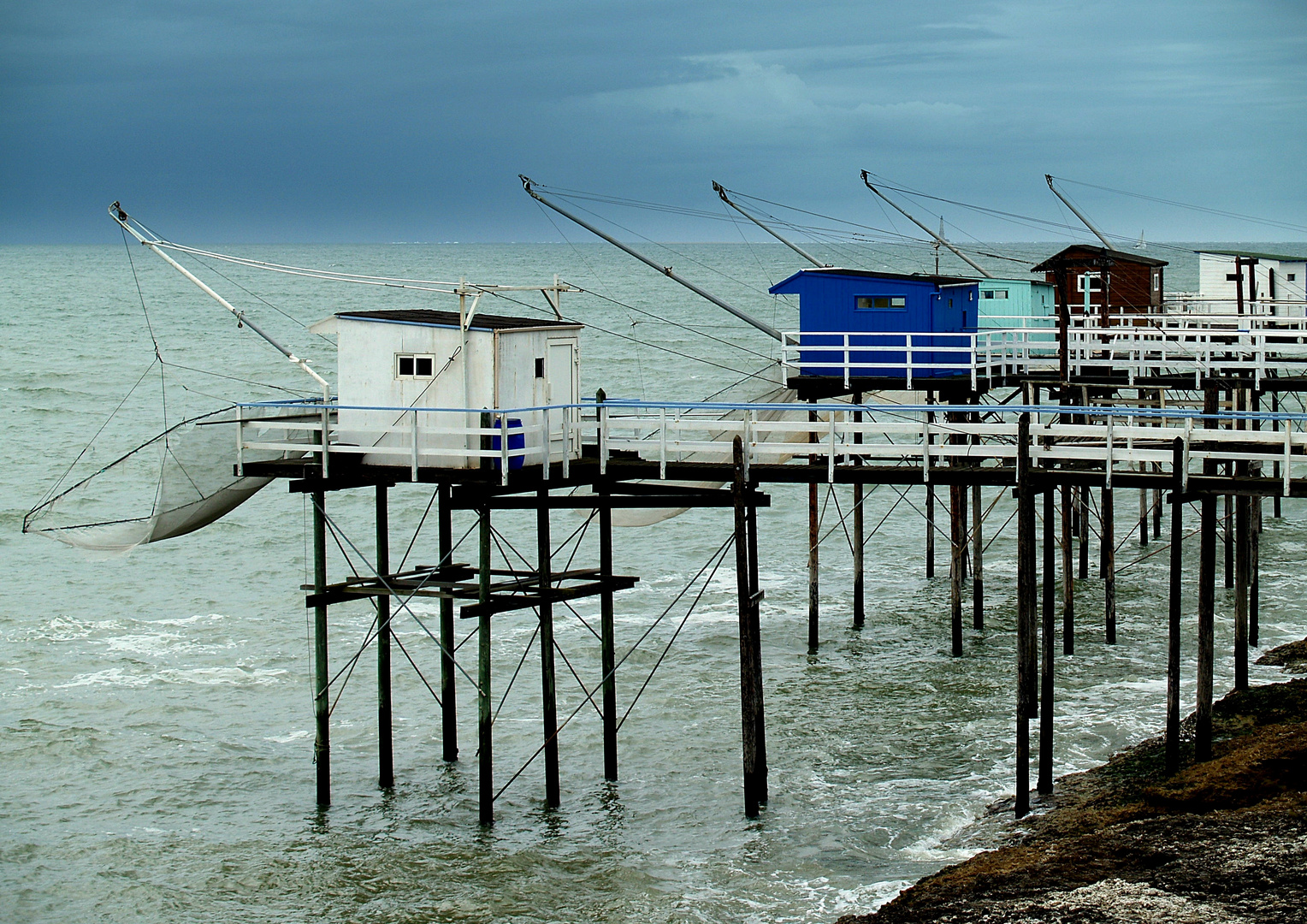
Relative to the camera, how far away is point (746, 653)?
19719mm

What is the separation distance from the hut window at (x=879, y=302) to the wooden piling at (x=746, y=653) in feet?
41.8

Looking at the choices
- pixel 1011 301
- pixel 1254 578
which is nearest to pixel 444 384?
pixel 1254 578

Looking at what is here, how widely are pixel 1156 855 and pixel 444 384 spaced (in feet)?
36.2

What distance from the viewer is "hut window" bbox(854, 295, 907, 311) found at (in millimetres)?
31531

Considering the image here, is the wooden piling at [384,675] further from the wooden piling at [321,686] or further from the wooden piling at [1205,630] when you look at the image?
the wooden piling at [1205,630]

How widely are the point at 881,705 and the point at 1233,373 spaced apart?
Result: 42.0ft

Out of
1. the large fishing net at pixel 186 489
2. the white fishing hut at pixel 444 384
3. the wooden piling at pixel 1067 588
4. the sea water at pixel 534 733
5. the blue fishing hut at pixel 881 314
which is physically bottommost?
the sea water at pixel 534 733

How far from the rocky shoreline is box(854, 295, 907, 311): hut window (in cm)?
1393

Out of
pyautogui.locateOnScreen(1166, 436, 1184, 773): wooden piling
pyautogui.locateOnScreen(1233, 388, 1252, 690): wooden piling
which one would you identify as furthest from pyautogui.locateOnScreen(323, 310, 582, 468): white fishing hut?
pyautogui.locateOnScreen(1233, 388, 1252, 690): wooden piling

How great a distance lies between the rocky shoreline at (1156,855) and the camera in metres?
13.8

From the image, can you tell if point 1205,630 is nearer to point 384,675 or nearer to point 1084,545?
point 384,675

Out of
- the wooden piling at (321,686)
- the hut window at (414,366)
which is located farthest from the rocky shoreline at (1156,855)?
the hut window at (414,366)

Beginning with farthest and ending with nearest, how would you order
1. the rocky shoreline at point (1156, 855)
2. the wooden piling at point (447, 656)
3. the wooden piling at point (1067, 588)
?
1. the wooden piling at point (1067, 588)
2. the wooden piling at point (447, 656)
3. the rocky shoreline at point (1156, 855)

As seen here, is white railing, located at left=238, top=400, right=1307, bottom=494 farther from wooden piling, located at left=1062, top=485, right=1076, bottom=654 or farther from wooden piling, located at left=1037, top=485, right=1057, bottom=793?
wooden piling, located at left=1062, top=485, right=1076, bottom=654
